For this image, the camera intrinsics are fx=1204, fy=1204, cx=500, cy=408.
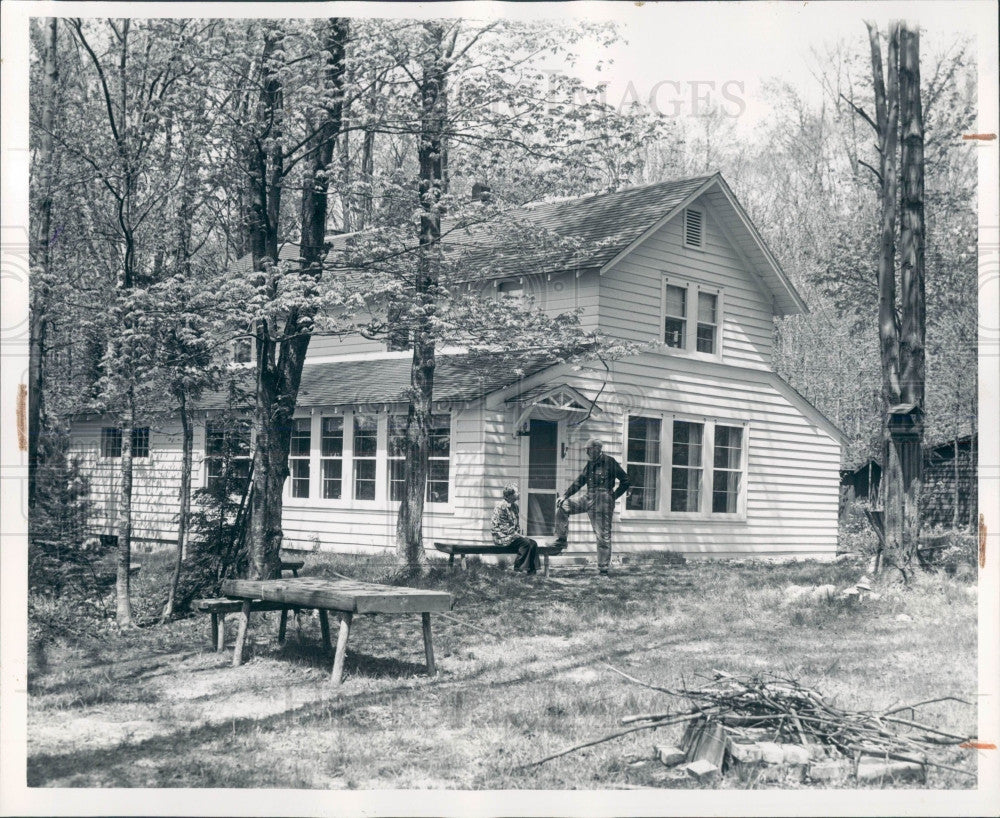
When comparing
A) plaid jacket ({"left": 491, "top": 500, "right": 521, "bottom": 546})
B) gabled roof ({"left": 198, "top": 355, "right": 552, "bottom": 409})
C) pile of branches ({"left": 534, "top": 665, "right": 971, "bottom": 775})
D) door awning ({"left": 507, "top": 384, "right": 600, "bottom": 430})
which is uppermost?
gabled roof ({"left": 198, "top": 355, "right": 552, "bottom": 409})

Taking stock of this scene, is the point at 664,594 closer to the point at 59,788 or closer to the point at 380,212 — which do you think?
the point at 380,212

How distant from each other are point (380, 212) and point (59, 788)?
220 inches

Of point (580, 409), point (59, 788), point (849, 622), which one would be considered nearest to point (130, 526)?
point (59, 788)

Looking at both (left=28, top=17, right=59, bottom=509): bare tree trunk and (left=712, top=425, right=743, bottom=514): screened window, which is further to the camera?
(left=712, top=425, right=743, bottom=514): screened window

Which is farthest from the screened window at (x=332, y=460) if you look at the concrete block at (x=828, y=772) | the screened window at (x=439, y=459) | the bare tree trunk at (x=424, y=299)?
the concrete block at (x=828, y=772)

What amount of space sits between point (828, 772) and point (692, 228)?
273 inches

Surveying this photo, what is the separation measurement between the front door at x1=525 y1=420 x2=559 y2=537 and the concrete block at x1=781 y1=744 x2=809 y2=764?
195 inches

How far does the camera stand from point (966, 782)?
267 inches

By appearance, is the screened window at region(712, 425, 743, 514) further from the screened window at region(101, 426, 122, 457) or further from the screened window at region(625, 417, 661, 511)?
the screened window at region(101, 426, 122, 457)

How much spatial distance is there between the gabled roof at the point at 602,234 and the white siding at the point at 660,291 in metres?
0.34

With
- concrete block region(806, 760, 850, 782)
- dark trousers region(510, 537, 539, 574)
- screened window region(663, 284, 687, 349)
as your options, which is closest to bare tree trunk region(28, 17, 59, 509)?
dark trousers region(510, 537, 539, 574)

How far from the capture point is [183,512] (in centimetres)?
1053

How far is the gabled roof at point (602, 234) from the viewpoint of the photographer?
1093cm

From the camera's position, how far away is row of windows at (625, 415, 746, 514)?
12469mm
